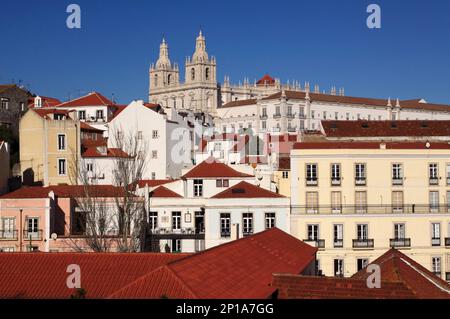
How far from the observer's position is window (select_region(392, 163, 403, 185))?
4881 cm

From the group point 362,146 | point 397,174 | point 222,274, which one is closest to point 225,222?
point 362,146

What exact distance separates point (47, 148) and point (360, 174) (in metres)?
A: 27.1

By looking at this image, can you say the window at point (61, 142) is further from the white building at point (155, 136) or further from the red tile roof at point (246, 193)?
the red tile roof at point (246, 193)

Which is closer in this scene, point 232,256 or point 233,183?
point 232,256

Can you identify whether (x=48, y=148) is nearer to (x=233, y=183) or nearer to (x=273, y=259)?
(x=233, y=183)

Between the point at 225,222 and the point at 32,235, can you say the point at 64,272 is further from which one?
the point at 225,222

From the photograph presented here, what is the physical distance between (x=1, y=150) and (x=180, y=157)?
82.8 feet

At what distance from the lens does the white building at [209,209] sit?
156 feet

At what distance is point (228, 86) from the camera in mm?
→ 184500

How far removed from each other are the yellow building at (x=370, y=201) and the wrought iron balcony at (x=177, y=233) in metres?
6.60

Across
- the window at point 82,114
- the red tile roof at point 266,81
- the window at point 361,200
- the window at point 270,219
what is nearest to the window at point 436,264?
the window at point 361,200

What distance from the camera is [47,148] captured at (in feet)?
210

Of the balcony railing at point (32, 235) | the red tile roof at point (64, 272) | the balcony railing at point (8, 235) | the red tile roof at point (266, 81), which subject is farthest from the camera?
the red tile roof at point (266, 81)
